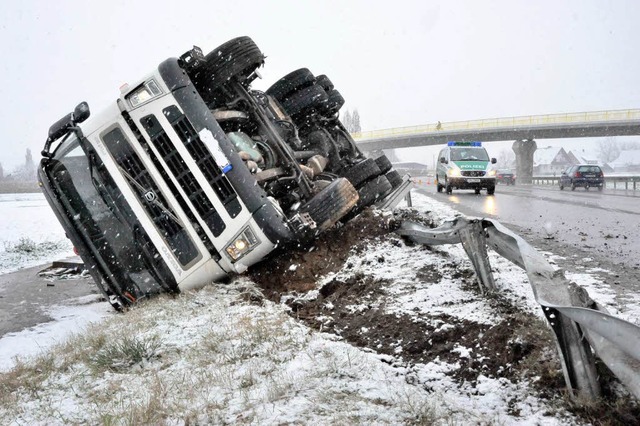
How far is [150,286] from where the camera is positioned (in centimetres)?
531

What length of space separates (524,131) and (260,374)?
43.6 m

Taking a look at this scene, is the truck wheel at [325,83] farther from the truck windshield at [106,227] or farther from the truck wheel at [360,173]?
the truck windshield at [106,227]

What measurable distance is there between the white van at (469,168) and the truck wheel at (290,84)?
430 inches

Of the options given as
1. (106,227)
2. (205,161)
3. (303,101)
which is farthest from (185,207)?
(303,101)

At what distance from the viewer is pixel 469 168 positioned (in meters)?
17.2

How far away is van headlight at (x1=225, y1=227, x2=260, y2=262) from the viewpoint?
4.77 m

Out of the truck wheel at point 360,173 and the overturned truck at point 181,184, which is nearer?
the overturned truck at point 181,184

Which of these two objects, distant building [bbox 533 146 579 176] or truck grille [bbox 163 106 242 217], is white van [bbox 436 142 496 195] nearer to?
truck grille [bbox 163 106 242 217]

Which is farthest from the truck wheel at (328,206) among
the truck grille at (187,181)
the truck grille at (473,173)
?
the truck grille at (473,173)

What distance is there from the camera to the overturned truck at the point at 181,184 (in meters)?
4.84

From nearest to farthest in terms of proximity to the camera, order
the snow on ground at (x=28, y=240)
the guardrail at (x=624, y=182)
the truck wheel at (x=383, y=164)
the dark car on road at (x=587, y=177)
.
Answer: the truck wheel at (x=383, y=164)
the snow on ground at (x=28, y=240)
the dark car on road at (x=587, y=177)
the guardrail at (x=624, y=182)

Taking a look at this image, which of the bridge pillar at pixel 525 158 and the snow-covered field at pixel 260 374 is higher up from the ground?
the snow-covered field at pixel 260 374

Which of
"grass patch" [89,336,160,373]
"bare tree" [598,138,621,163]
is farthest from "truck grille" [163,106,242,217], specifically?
"bare tree" [598,138,621,163]

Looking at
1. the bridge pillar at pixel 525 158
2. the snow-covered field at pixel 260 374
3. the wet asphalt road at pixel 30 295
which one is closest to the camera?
the snow-covered field at pixel 260 374
